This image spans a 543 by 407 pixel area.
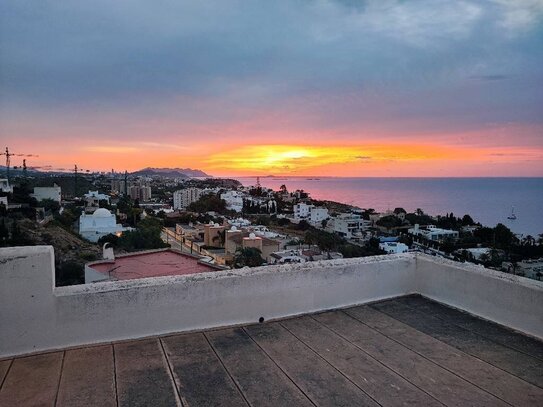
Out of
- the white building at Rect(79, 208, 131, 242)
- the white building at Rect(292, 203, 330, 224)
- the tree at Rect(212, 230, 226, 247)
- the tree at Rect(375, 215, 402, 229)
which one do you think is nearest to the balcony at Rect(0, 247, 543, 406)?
the white building at Rect(79, 208, 131, 242)

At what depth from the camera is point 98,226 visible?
32.8 meters

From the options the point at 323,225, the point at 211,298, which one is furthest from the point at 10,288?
the point at 323,225

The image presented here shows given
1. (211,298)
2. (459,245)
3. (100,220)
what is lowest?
(459,245)

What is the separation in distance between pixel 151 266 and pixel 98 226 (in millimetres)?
25618

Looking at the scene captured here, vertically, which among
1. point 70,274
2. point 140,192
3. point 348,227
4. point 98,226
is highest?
point 140,192

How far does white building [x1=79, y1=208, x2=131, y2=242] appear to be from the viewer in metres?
32.0

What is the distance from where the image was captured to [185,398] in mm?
2170

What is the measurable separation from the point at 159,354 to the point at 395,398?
4.81 ft

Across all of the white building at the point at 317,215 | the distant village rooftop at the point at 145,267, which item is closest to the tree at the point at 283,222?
the white building at the point at 317,215

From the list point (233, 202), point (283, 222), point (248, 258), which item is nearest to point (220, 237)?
point (248, 258)

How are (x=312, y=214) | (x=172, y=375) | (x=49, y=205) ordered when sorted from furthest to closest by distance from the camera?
(x=312, y=214)
(x=49, y=205)
(x=172, y=375)

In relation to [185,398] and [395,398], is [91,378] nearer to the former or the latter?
[185,398]

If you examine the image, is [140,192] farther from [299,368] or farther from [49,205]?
[299,368]

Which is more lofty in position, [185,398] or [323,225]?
[185,398]
